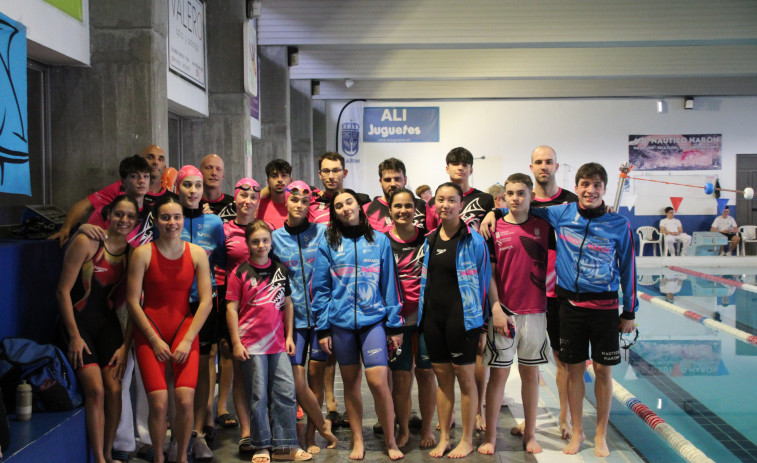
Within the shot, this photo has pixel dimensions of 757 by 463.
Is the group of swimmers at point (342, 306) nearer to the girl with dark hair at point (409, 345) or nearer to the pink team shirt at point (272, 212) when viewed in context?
the girl with dark hair at point (409, 345)

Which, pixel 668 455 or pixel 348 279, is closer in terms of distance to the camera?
pixel 348 279

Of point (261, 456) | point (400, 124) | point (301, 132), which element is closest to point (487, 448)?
point (261, 456)

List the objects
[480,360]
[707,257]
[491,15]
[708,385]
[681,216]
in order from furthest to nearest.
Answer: [681,216], [707,257], [491,15], [708,385], [480,360]

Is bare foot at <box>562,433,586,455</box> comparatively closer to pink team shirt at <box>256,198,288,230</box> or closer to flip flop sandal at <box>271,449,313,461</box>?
flip flop sandal at <box>271,449,313,461</box>

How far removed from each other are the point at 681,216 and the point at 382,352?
17869 millimetres

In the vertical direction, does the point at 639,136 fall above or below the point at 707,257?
above

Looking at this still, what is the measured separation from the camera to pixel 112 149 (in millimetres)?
5621

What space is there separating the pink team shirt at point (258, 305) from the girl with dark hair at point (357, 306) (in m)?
0.25

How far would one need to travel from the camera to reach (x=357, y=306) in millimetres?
3914

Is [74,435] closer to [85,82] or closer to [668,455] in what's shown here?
[85,82]

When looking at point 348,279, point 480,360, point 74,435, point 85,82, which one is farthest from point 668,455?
point 85,82

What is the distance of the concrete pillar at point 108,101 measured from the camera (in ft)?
18.2

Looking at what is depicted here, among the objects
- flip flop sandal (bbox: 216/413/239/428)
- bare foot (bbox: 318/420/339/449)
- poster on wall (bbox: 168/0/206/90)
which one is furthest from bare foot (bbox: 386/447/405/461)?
poster on wall (bbox: 168/0/206/90)

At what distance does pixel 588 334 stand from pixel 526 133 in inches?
630
